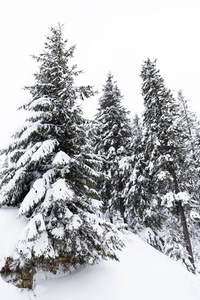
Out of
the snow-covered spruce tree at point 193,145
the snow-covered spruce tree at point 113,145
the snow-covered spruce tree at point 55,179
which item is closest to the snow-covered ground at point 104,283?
the snow-covered spruce tree at point 55,179

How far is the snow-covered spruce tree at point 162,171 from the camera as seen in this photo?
12430mm

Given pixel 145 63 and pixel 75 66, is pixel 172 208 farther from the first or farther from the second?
pixel 145 63

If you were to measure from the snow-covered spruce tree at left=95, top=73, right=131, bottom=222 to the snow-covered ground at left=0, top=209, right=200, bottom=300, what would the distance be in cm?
831

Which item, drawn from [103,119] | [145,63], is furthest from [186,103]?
[103,119]

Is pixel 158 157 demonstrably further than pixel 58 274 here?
Yes

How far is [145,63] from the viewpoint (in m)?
15.5

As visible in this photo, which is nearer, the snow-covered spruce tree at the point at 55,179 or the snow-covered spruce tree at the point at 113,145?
the snow-covered spruce tree at the point at 55,179

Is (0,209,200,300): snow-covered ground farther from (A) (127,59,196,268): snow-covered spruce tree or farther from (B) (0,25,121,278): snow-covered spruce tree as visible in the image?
(A) (127,59,196,268): snow-covered spruce tree

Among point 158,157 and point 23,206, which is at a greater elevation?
point 158,157

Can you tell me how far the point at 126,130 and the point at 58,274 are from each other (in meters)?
12.8

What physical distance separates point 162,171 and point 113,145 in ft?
17.4

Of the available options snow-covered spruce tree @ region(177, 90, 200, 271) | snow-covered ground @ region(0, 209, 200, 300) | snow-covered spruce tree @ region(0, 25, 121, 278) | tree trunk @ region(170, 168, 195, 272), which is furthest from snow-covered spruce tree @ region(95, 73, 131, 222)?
snow-covered spruce tree @ region(0, 25, 121, 278)

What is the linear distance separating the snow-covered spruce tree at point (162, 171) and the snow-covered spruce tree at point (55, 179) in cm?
764

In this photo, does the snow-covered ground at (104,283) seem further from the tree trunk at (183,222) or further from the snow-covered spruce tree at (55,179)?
the tree trunk at (183,222)
